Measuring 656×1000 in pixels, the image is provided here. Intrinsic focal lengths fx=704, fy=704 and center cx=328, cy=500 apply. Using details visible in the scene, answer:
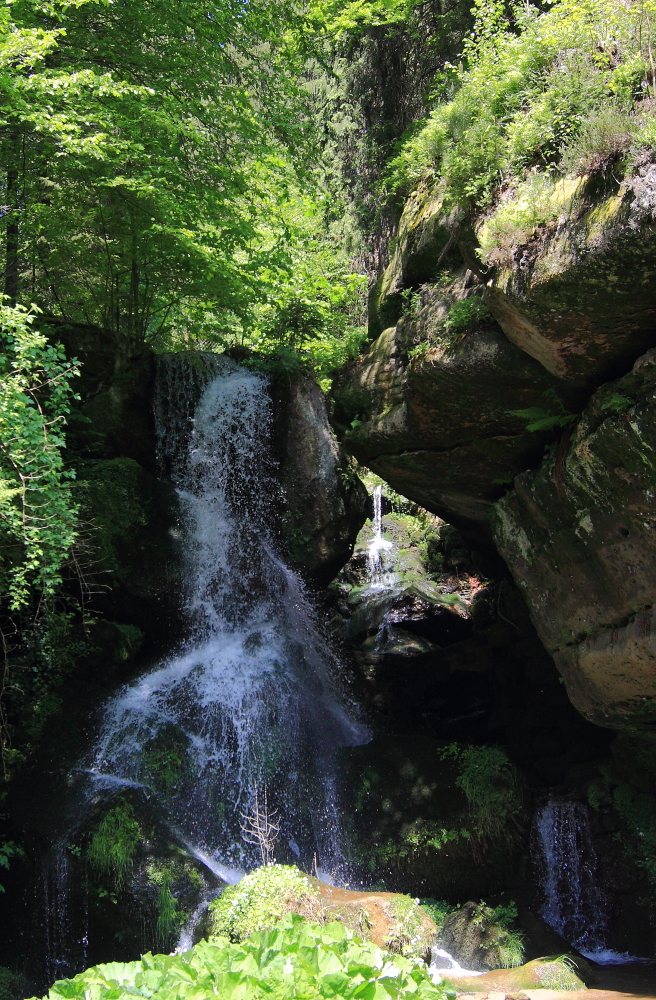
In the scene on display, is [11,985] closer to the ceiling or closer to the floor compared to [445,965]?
closer to the ceiling

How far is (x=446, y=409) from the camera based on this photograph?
29.4ft

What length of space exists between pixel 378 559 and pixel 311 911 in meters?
9.83

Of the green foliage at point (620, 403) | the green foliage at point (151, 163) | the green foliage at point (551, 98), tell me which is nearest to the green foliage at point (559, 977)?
the green foliage at point (620, 403)

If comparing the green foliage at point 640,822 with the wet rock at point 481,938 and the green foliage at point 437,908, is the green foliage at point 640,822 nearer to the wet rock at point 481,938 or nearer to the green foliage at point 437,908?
the wet rock at point 481,938

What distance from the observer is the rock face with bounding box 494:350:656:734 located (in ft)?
21.2

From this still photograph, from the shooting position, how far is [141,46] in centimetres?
1115

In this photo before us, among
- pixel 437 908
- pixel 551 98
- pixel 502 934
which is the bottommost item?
pixel 437 908

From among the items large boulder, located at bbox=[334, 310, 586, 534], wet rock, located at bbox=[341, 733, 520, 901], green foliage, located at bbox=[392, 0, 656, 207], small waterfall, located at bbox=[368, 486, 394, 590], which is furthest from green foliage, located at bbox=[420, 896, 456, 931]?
green foliage, located at bbox=[392, 0, 656, 207]

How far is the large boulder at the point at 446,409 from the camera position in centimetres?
796

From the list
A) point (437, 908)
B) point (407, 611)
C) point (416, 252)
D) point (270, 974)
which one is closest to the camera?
point (270, 974)

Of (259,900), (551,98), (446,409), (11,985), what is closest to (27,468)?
(259,900)

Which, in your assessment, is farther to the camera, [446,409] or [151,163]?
[151,163]

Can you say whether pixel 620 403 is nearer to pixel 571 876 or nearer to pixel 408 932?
pixel 408 932

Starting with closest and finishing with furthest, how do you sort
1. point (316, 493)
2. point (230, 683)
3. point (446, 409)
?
point (446, 409), point (230, 683), point (316, 493)
